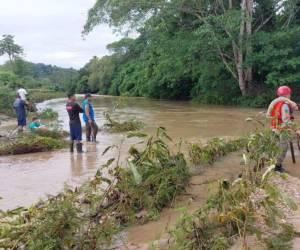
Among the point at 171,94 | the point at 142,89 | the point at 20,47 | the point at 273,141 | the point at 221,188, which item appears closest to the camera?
the point at 221,188

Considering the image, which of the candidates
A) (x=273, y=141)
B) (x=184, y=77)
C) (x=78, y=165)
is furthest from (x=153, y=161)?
(x=184, y=77)

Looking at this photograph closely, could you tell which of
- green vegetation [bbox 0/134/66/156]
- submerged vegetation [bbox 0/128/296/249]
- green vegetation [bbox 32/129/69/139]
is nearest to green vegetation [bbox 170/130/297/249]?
submerged vegetation [bbox 0/128/296/249]

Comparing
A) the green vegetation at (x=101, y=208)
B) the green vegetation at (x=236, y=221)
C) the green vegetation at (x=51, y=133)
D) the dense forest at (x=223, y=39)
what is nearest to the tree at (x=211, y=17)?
the dense forest at (x=223, y=39)

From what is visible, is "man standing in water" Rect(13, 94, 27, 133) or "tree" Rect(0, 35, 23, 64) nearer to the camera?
"man standing in water" Rect(13, 94, 27, 133)

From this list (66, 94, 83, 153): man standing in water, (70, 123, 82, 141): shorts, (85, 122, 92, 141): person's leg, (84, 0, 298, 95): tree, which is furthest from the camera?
(84, 0, 298, 95): tree

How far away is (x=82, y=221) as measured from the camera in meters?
4.50

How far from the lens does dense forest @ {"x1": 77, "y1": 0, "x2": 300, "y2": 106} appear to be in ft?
78.1

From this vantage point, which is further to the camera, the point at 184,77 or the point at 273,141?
the point at 184,77

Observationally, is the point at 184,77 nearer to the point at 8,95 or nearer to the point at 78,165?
the point at 8,95

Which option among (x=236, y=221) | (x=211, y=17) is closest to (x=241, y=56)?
(x=211, y=17)

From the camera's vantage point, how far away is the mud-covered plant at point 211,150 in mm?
7793

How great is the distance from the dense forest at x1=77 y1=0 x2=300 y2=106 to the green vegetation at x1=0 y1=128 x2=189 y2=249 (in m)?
17.7

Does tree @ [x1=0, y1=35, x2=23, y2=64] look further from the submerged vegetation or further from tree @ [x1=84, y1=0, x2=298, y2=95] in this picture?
the submerged vegetation

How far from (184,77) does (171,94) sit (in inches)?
166
